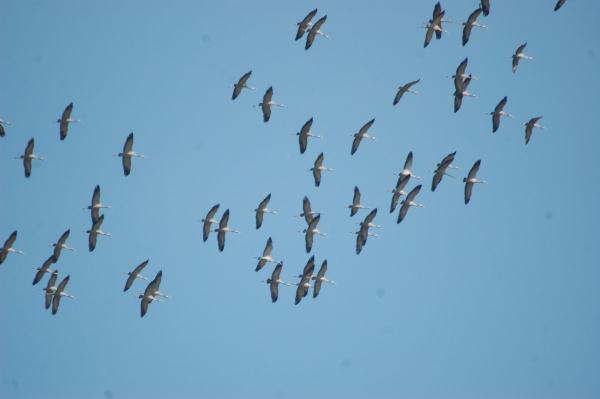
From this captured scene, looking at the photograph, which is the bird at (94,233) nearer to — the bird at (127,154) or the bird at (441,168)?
the bird at (127,154)

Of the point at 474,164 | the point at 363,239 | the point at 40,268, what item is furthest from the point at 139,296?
the point at 474,164

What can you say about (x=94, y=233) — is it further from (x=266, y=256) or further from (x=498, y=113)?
(x=498, y=113)

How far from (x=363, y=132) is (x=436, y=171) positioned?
417 centimetres

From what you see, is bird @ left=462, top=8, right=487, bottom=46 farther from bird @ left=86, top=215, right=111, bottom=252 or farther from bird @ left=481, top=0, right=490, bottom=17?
bird @ left=86, top=215, right=111, bottom=252

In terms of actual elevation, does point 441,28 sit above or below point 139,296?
above

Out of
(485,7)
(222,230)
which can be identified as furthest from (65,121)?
(485,7)

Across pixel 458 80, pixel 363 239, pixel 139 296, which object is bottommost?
pixel 139 296

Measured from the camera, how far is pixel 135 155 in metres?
82.9

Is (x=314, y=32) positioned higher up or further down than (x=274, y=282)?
higher up

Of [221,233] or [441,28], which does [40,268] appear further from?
[441,28]

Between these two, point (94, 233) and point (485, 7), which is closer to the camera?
point (485, 7)

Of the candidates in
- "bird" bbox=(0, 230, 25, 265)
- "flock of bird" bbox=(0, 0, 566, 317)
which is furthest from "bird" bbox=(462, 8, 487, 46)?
"bird" bbox=(0, 230, 25, 265)

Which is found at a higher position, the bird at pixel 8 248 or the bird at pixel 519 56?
the bird at pixel 519 56

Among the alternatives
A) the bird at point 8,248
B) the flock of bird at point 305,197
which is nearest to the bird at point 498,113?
the flock of bird at point 305,197
